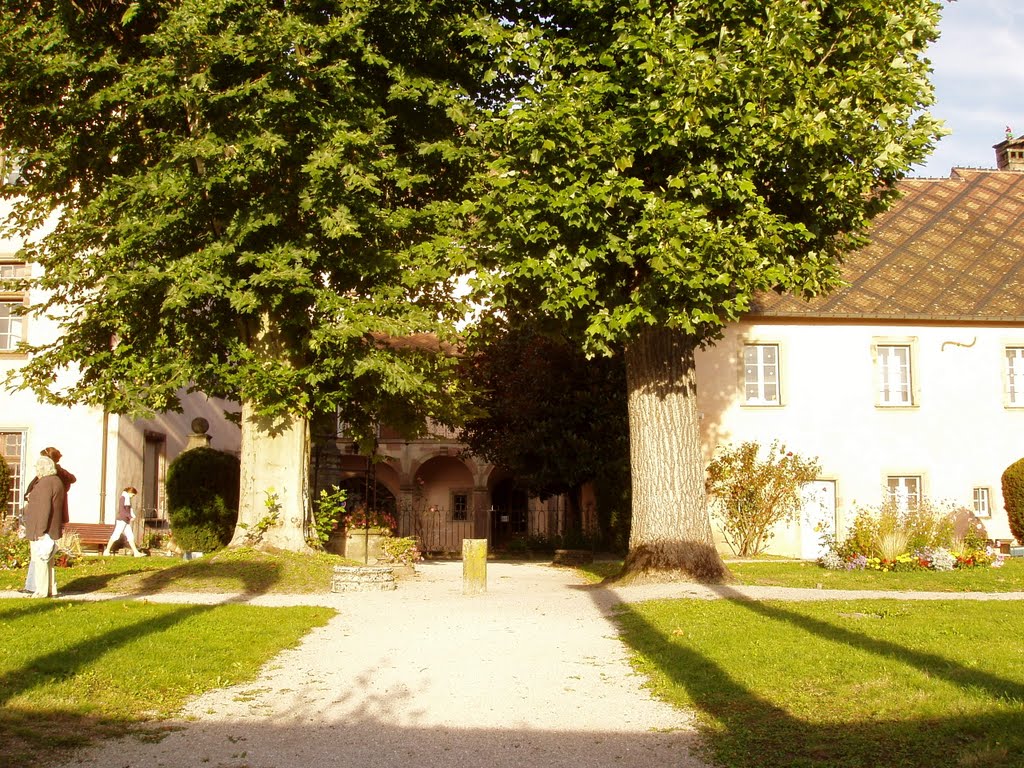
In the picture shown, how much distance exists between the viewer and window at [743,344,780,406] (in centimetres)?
2286

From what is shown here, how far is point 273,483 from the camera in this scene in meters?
16.3

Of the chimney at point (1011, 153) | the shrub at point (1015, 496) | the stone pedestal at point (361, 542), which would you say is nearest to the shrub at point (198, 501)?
the stone pedestal at point (361, 542)

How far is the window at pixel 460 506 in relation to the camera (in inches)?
1394

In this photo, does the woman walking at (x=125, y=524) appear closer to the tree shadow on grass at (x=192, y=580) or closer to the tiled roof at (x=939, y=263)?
the tree shadow on grass at (x=192, y=580)

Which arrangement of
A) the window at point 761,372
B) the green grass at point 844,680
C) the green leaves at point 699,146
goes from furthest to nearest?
the window at point 761,372, the green leaves at point 699,146, the green grass at point 844,680

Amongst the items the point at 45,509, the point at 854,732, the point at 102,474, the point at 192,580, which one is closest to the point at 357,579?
the point at 192,580

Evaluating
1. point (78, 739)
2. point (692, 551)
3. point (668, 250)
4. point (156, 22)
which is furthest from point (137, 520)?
point (78, 739)

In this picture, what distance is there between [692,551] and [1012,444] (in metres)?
12.2

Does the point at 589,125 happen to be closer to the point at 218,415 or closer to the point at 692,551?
the point at 692,551

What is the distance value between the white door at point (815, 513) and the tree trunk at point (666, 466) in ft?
28.9

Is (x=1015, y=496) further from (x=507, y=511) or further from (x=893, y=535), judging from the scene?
(x=507, y=511)

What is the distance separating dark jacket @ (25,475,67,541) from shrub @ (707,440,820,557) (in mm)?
13337

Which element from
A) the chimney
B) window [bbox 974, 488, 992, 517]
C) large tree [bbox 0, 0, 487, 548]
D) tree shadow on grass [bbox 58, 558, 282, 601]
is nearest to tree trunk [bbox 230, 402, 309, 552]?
large tree [bbox 0, 0, 487, 548]

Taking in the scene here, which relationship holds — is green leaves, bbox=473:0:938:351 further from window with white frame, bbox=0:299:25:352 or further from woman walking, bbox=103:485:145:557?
window with white frame, bbox=0:299:25:352
